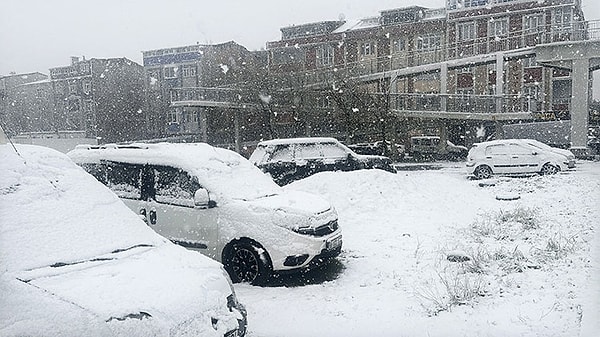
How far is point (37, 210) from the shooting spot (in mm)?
2752

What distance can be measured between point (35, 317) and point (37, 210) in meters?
0.94

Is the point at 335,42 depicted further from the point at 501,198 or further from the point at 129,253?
the point at 129,253

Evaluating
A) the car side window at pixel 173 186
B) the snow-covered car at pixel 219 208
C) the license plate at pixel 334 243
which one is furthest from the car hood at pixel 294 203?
the car side window at pixel 173 186

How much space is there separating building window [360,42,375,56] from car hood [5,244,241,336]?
8338mm

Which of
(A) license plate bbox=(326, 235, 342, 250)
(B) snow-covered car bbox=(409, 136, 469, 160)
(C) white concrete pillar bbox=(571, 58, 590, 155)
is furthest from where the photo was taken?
(B) snow-covered car bbox=(409, 136, 469, 160)

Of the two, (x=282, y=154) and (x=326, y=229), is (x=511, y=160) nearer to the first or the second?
(x=282, y=154)

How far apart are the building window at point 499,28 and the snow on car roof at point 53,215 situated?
12.6m

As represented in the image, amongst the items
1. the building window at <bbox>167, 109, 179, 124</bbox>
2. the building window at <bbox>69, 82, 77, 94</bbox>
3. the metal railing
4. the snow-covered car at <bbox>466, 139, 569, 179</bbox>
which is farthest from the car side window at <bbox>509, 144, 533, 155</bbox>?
the building window at <bbox>69, 82, 77, 94</bbox>

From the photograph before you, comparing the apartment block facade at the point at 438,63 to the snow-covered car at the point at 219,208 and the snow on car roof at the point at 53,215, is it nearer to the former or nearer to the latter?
the snow-covered car at the point at 219,208

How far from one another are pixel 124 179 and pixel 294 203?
193 cm

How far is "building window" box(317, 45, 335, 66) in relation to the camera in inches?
374

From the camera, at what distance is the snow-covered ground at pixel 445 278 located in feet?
11.0

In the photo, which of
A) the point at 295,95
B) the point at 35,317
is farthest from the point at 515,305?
the point at 295,95

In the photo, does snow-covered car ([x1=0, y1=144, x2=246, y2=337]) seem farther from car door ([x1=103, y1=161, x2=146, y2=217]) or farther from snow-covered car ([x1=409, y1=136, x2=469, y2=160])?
snow-covered car ([x1=409, y1=136, x2=469, y2=160])
